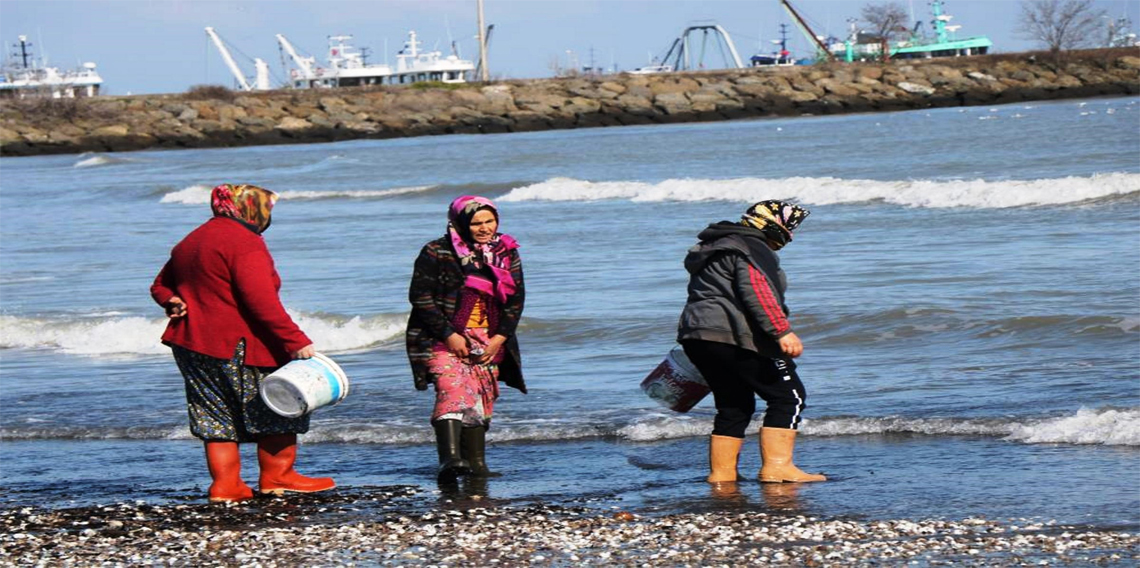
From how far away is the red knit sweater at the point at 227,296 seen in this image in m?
6.18

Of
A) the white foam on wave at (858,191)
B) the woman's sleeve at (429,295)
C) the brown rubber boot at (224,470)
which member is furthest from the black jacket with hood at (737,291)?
the white foam on wave at (858,191)

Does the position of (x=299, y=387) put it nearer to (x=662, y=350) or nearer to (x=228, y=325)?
(x=228, y=325)

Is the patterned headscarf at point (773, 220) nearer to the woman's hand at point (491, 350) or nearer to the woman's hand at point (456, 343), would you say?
the woman's hand at point (491, 350)

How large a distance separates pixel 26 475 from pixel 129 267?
11.5 m

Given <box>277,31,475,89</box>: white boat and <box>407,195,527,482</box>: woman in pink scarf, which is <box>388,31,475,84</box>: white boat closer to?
<box>277,31,475,89</box>: white boat

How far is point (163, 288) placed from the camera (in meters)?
6.34

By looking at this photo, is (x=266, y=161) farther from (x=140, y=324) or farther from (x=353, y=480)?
(x=353, y=480)

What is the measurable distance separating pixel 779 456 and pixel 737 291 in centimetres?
78

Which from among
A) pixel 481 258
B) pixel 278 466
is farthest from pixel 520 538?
pixel 278 466

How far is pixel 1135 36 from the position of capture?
90.7 meters

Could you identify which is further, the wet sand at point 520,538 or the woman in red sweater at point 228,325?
the woman in red sweater at point 228,325

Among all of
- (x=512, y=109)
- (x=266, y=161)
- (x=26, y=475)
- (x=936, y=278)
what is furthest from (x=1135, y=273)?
(x=512, y=109)

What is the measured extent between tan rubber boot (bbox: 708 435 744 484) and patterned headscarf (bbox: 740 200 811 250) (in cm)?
89

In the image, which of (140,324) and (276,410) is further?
(140,324)
